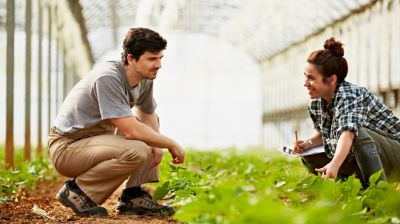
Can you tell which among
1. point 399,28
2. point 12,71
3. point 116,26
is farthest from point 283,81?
point 12,71

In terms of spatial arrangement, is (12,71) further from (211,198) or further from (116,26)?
(116,26)

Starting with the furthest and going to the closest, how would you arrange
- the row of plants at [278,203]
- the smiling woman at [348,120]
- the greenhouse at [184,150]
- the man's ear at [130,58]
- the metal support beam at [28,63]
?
the metal support beam at [28,63] → the man's ear at [130,58] → the smiling woman at [348,120] → the greenhouse at [184,150] → the row of plants at [278,203]

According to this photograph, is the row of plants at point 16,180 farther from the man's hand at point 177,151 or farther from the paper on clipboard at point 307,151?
the paper on clipboard at point 307,151

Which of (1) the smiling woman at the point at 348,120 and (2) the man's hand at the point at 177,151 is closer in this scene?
(1) the smiling woman at the point at 348,120

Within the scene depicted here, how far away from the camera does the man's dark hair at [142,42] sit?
4.68m

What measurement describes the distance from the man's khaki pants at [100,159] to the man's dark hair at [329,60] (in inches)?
47.7

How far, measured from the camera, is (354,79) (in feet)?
55.5

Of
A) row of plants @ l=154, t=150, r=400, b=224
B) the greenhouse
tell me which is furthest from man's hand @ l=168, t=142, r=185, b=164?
row of plants @ l=154, t=150, r=400, b=224

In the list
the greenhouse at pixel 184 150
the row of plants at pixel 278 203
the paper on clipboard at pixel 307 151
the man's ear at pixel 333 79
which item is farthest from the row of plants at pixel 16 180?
the man's ear at pixel 333 79

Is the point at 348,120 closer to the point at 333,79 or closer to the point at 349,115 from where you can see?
the point at 349,115

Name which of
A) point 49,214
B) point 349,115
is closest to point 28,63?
point 49,214

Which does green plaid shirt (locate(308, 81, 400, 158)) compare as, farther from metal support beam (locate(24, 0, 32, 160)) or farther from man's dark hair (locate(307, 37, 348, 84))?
metal support beam (locate(24, 0, 32, 160))

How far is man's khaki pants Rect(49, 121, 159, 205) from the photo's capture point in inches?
181

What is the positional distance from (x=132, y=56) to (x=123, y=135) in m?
0.56
